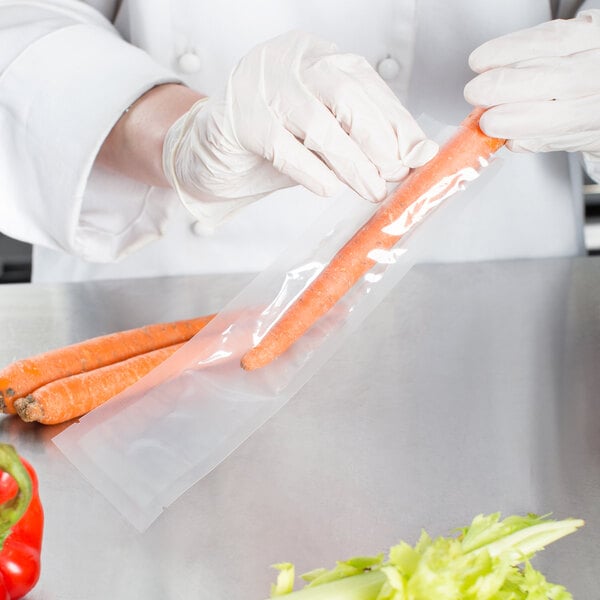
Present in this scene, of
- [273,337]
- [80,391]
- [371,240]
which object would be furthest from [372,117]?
[80,391]

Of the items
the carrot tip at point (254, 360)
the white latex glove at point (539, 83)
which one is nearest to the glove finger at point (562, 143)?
the white latex glove at point (539, 83)

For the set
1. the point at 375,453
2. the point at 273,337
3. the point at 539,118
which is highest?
the point at 539,118

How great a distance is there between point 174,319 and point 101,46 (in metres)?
0.40

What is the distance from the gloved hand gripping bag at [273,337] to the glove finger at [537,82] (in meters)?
0.03

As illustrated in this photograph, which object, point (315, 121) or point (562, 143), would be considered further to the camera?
point (562, 143)

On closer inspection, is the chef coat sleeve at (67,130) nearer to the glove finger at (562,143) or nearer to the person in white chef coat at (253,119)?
the person in white chef coat at (253,119)

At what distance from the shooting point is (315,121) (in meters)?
0.96

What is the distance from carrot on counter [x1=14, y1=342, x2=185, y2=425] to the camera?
0.96m

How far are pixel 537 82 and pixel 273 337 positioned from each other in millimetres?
414

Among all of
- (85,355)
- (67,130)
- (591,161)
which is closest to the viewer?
(85,355)

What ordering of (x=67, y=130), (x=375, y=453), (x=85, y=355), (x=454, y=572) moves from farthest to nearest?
1. (x=67, y=130)
2. (x=85, y=355)
3. (x=375, y=453)
4. (x=454, y=572)

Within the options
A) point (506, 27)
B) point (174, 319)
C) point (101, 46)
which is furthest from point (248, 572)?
point (506, 27)

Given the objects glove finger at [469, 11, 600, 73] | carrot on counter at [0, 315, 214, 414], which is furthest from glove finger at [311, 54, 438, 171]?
carrot on counter at [0, 315, 214, 414]

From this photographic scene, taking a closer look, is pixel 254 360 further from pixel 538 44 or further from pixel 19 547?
pixel 538 44
